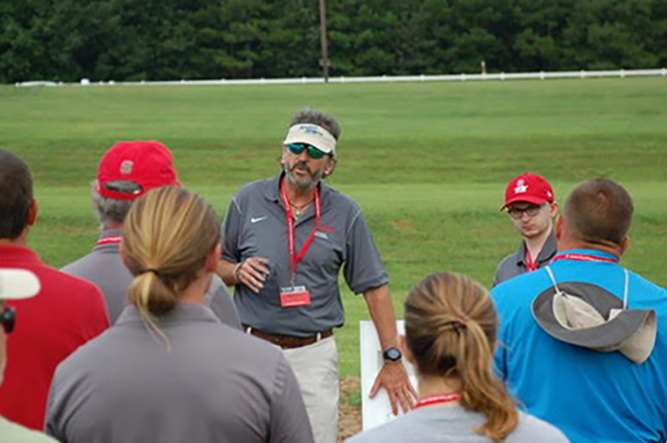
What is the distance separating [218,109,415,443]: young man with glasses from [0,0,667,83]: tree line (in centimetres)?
5887

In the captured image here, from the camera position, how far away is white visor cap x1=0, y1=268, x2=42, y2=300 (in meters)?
2.69

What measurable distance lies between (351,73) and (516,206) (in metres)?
58.5

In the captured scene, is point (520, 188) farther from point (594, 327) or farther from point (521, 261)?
point (594, 327)

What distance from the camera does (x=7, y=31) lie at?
2539 inches

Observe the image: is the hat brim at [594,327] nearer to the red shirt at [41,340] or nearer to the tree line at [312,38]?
the red shirt at [41,340]

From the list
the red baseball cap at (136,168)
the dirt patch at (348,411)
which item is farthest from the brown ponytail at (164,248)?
the dirt patch at (348,411)

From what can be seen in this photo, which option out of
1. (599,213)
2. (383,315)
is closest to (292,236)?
(383,315)

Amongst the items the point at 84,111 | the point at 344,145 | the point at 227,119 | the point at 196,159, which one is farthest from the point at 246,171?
the point at 84,111

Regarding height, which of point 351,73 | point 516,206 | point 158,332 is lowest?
point 351,73

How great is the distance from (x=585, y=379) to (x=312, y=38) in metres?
62.4

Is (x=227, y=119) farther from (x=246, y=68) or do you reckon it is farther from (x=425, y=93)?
(x=246, y=68)

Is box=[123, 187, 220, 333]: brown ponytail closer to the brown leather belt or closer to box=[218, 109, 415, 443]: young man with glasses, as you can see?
box=[218, 109, 415, 443]: young man with glasses

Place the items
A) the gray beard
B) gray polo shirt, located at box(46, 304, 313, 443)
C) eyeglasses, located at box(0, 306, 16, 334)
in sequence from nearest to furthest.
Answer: eyeglasses, located at box(0, 306, 16, 334), gray polo shirt, located at box(46, 304, 313, 443), the gray beard

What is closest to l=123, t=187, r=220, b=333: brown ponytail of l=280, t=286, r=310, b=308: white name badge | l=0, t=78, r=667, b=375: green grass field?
l=280, t=286, r=310, b=308: white name badge
